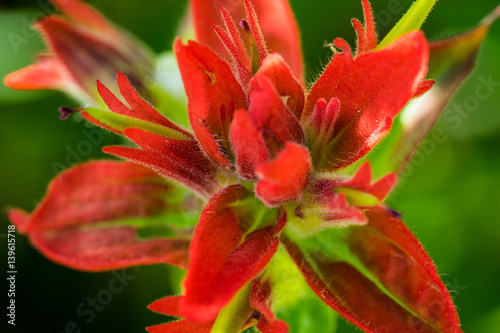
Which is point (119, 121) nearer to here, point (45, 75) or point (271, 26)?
point (271, 26)

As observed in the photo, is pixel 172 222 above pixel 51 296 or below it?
above

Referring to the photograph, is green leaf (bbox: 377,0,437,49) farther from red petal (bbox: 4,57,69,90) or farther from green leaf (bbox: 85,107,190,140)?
red petal (bbox: 4,57,69,90)

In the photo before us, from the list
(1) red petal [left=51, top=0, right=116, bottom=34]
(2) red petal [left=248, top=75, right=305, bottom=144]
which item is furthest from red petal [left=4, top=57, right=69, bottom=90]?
(2) red petal [left=248, top=75, right=305, bottom=144]

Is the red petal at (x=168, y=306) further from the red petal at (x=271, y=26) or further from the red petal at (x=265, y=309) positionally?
the red petal at (x=271, y=26)

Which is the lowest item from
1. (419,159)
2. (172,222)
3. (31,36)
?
(419,159)

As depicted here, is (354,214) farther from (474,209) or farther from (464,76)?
(474,209)

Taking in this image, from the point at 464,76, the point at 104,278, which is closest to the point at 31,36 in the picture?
the point at 104,278

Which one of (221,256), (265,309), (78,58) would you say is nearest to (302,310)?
(265,309)

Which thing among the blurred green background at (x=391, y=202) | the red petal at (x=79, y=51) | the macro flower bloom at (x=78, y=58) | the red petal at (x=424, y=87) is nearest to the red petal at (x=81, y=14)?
the macro flower bloom at (x=78, y=58)
